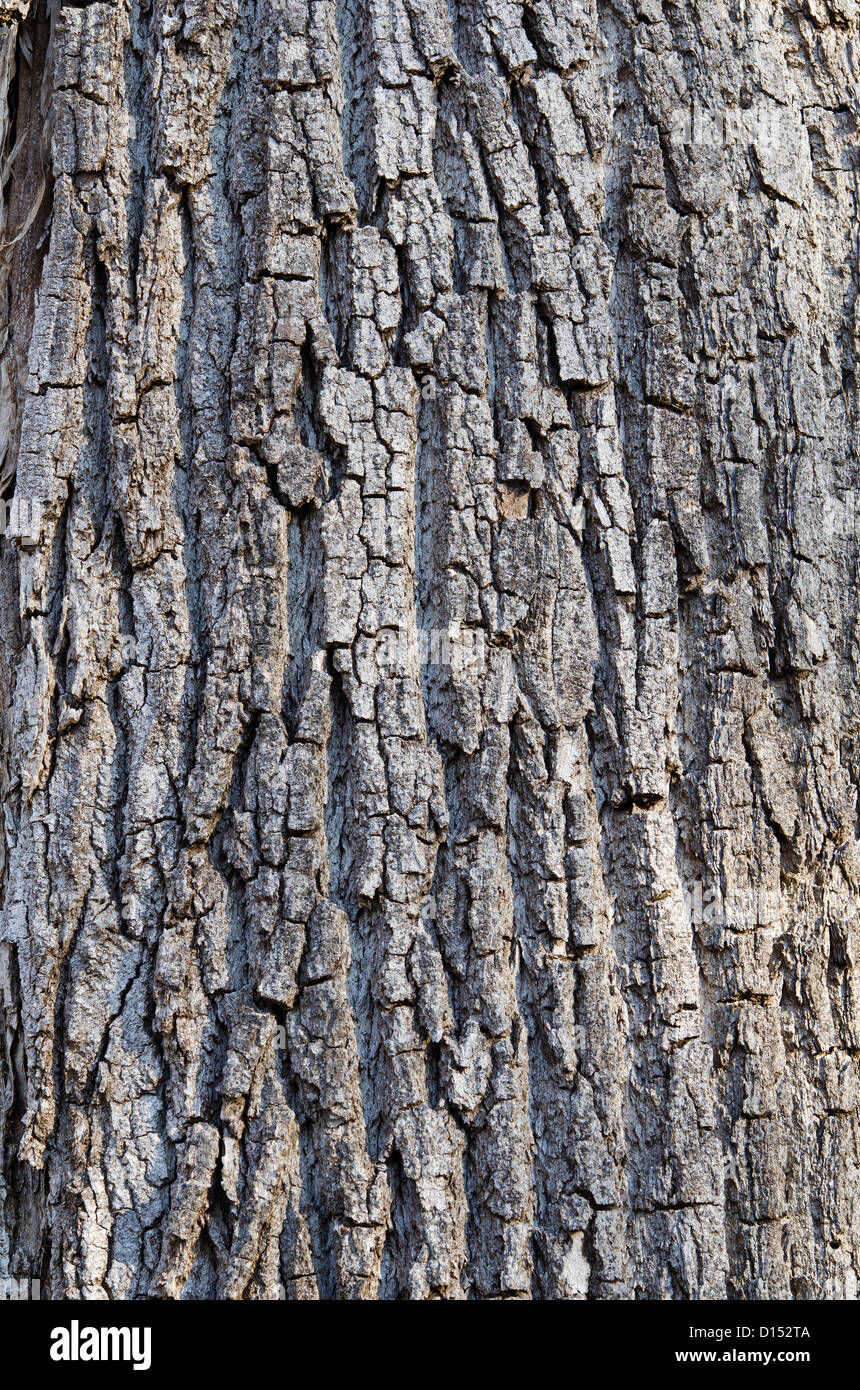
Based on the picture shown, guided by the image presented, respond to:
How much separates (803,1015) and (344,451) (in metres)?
1.11

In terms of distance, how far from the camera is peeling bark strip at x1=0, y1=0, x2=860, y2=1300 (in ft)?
4.93

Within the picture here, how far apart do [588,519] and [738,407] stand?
32 cm

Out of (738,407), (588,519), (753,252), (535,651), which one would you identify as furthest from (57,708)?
(753,252)

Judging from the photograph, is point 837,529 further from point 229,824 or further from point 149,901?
point 149,901

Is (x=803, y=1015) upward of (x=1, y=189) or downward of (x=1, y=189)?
downward

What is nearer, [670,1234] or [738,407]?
Result: [670,1234]

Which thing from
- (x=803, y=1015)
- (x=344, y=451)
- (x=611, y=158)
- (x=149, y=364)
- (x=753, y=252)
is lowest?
(x=803, y=1015)

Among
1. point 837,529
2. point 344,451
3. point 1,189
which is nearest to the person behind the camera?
point 344,451

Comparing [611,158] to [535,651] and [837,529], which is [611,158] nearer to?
[837,529]

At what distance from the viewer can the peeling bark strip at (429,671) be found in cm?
150

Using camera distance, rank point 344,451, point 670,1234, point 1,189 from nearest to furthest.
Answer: point 670,1234
point 344,451
point 1,189

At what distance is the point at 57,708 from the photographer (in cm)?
162

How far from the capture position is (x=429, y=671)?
5.21 feet

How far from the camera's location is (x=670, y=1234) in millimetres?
1504
